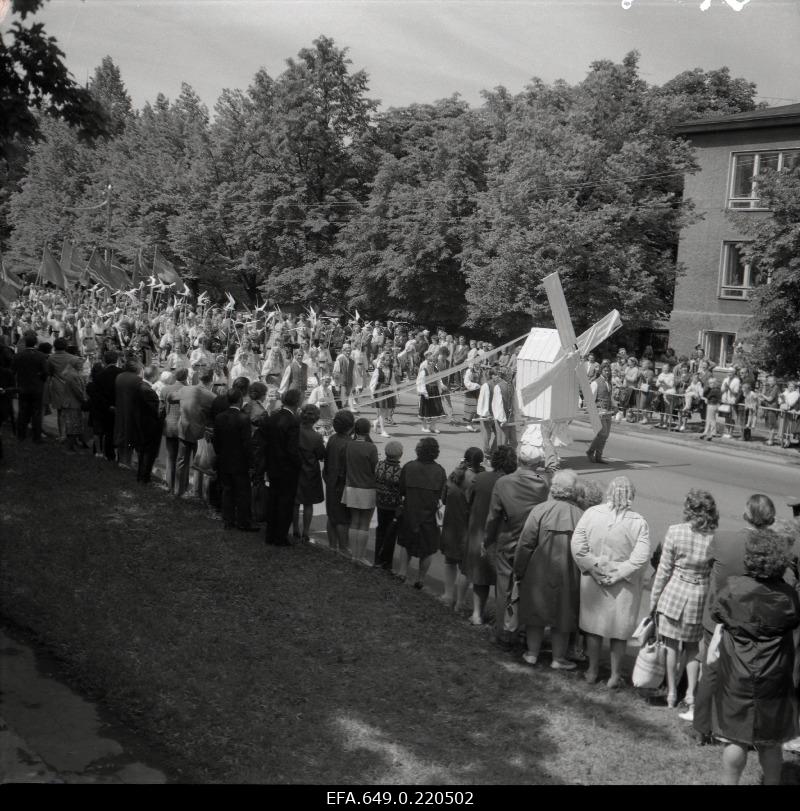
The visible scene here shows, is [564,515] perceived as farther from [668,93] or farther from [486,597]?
[668,93]

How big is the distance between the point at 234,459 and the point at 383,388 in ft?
32.2

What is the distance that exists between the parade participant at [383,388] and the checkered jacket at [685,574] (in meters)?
12.6

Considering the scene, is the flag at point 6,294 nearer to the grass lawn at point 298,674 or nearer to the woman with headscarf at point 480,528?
the grass lawn at point 298,674

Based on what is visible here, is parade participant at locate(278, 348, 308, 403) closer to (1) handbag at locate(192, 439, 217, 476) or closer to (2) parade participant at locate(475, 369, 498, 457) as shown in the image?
(2) parade participant at locate(475, 369, 498, 457)

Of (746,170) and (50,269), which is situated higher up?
(746,170)

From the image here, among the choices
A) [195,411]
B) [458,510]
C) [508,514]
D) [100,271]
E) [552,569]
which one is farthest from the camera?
[100,271]

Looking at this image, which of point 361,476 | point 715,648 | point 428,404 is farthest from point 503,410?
point 715,648

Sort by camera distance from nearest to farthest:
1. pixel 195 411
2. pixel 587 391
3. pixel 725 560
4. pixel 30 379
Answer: pixel 725 560 < pixel 195 411 < pixel 30 379 < pixel 587 391

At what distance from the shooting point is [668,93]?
33.8 meters

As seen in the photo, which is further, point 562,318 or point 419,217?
point 419,217

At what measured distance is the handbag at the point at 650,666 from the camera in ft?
20.5

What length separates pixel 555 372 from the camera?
15.9 meters

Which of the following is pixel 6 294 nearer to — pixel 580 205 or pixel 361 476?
pixel 580 205

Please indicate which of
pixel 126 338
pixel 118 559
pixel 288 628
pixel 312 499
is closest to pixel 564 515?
pixel 288 628
